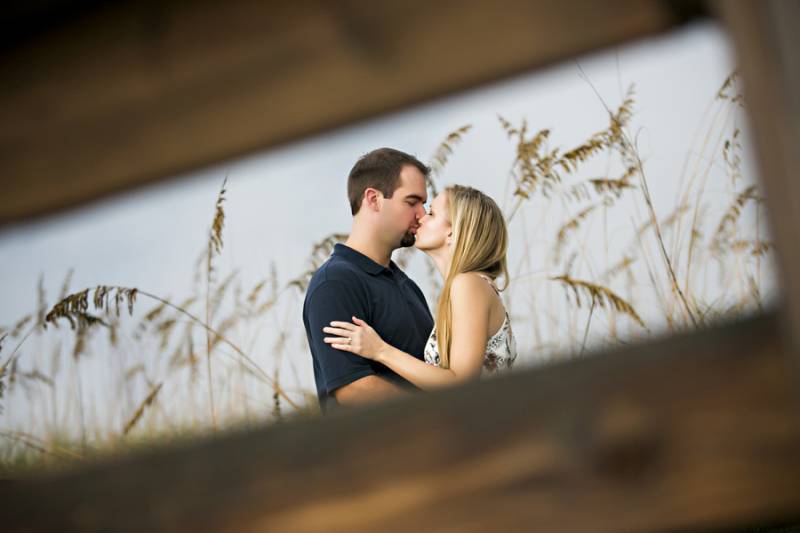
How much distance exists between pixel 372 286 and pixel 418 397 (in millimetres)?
2253

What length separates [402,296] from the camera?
9.46 ft

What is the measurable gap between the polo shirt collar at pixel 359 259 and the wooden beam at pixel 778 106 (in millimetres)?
2363

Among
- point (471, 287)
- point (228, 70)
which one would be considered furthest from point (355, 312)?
point (228, 70)

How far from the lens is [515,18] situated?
533 millimetres

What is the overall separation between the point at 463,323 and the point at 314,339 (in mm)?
462

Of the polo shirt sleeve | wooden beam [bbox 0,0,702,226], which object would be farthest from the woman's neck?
wooden beam [bbox 0,0,702,226]

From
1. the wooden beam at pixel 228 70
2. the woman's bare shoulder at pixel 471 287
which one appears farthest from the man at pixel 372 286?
the wooden beam at pixel 228 70

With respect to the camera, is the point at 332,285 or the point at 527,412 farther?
the point at 332,285

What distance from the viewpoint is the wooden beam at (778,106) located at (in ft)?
1.44

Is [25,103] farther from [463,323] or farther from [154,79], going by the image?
[463,323]

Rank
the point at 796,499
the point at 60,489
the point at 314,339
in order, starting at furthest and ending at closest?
the point at 314,339 → the point at 60,489 → the point at 796,499

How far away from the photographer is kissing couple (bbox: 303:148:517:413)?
2529 millimetres

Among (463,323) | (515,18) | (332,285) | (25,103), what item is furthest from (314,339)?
(515,18)

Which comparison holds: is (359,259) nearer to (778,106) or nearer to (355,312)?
(355,312)
